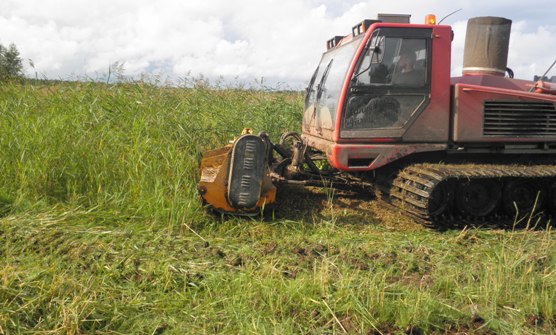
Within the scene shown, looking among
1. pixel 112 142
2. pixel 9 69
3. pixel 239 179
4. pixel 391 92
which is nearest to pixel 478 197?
pixel 391 92

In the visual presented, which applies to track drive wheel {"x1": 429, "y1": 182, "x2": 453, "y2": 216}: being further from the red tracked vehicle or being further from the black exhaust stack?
the black exhaust stack

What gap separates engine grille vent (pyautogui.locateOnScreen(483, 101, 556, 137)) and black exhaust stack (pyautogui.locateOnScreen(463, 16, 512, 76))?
0.94 metres

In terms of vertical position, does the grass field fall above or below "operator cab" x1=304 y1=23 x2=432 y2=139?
below

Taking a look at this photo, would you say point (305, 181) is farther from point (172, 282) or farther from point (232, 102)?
point (232, 102)

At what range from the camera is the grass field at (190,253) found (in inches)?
125

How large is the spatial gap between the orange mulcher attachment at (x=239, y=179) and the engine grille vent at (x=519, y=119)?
8.31 ft

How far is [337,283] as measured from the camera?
11.4 feet

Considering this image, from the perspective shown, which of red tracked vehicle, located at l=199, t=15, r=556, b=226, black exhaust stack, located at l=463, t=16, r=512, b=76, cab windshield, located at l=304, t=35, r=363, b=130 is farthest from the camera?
black exhaust stack, located at l=463, t=16, r=512, b=76

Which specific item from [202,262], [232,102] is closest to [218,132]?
[232,102]

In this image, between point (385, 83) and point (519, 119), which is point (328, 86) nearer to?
point (385, 83)

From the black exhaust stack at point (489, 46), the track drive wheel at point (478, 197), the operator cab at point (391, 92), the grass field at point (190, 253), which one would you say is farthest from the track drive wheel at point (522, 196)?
the black exhaust stack at point (489, 46)

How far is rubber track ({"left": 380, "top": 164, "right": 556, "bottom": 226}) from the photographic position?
17.5 feet

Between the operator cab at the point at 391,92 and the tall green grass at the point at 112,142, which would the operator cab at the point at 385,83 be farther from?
the tall green grass at the point at 112,142

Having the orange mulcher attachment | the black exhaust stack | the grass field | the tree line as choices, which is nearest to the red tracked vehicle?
the orange mulcher attachment
